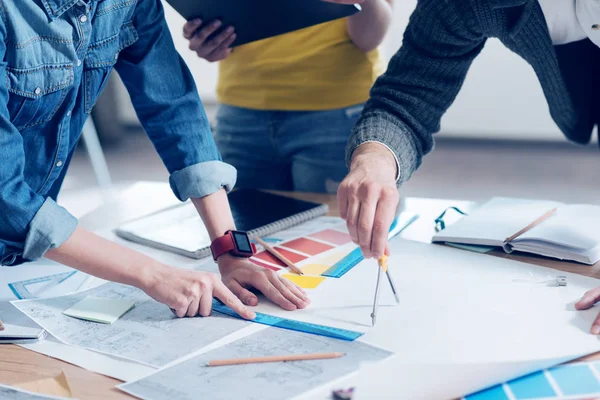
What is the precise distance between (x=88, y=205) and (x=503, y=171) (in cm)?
187

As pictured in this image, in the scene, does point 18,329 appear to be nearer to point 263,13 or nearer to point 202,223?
point 202,223

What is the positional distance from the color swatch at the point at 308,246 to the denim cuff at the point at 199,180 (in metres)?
0.17

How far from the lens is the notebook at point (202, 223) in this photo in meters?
1.20

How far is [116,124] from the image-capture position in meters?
3.99

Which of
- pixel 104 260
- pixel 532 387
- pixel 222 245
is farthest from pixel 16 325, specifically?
pixel 532 387

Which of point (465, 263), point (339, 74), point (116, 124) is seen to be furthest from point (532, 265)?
point (116, 124)

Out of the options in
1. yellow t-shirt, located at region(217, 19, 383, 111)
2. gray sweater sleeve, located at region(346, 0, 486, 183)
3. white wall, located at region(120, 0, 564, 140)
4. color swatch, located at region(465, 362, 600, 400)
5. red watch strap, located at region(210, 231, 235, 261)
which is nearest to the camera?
color swatch, located at region(465, 362, 600, 400)

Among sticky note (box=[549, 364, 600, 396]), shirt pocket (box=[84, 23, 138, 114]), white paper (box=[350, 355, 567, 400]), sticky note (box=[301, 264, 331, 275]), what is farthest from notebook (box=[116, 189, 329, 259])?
sticky note (box=[549, 364, 600, 396])

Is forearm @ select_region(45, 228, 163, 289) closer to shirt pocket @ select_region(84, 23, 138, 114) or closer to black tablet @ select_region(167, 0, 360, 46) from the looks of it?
shirt pocket @ select_region(84, 23, 138, 114)

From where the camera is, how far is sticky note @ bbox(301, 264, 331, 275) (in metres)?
1.05

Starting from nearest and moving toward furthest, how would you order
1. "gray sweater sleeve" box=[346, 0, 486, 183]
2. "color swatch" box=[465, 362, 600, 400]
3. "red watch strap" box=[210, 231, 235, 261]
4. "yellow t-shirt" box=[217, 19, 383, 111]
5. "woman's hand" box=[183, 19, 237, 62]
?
1. "color swatch" box=[465, 362, 600, 400]
2. "red watch strap" box=[210, 231, 235, 261]
3. "gray sweater sleeve" box=[346, 0, 486, 183]
4. "woman's hand" box=[183, 19, 237, 62]
5. "yellow t-shirt" box=[217, 19, 383, 111]

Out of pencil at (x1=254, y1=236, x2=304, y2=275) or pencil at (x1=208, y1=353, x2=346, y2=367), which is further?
pencil at (x1=254, y1=236, x2=304, y2=275)

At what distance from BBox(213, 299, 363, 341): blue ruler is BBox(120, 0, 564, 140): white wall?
251 cm

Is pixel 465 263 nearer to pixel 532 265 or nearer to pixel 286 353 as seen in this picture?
pixel 532 265
